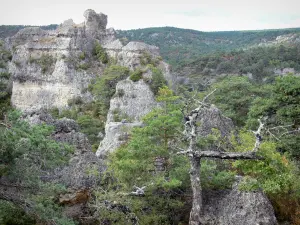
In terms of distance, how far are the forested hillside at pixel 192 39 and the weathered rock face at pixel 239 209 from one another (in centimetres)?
8515

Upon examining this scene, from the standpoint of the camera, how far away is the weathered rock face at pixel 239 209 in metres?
8.62

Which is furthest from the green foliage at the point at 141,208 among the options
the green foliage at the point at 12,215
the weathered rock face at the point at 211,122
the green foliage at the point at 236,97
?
the green foliage at the point at 236,97

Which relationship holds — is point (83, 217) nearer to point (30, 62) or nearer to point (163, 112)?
point (163, 112)

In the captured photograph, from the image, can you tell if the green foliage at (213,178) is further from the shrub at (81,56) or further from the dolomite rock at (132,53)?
the shrub at (81,56)

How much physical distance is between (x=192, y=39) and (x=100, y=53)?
9774cm

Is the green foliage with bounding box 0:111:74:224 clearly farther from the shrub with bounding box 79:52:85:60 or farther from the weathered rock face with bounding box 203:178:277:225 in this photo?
the shrub with bounding box 79:52:85:60

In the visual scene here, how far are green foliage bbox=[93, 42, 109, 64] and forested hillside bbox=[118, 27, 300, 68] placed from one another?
189ft

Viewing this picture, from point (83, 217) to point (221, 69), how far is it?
211ft

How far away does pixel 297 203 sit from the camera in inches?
369

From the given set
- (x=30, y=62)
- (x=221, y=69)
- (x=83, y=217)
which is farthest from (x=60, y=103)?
(x=221, y=69)

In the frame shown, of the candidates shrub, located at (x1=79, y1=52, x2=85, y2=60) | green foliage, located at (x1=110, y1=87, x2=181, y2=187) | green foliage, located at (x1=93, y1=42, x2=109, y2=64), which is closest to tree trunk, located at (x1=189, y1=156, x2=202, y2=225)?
green foliage, located at (x1=110, y1=87, x2=181, y2=187)

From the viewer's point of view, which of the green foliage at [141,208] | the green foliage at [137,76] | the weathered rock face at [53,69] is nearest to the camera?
the green foliage at [141,208]

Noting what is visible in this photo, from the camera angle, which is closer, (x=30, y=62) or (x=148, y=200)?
(x=148, y=200)

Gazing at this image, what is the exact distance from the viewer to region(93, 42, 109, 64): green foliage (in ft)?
115
